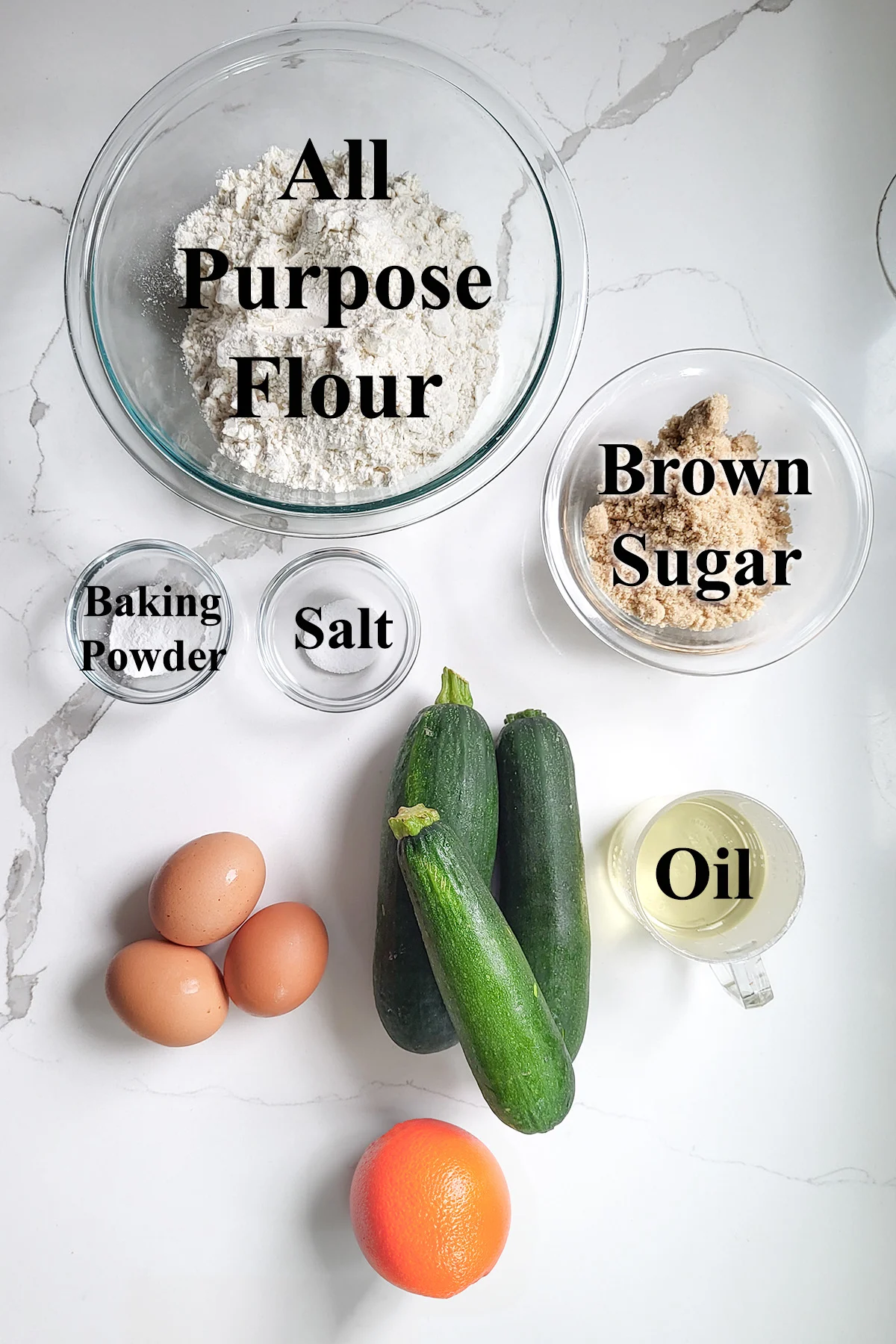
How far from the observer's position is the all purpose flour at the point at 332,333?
2.82ft

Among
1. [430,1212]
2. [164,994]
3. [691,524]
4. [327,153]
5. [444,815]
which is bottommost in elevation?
[430,1212]

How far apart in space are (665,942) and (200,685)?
613mm

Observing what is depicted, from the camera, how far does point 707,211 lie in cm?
107

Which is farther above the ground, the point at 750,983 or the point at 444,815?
the point at 444,815

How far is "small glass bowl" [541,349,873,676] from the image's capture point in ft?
3.42

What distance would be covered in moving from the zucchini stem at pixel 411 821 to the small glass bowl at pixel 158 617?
0.32 metres

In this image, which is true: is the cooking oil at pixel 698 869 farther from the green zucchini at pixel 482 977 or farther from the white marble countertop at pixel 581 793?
the green zucchini at pixel 482 977

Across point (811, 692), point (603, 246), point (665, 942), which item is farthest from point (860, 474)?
point (665, 942)

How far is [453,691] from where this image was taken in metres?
1.03

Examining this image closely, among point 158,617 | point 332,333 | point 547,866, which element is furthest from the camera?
point 158,617

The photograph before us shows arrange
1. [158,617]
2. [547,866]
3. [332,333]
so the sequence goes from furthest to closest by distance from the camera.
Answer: [158,617], [547,866], [332,333]

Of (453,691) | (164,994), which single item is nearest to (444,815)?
(453,691)

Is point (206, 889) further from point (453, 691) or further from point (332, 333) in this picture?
point (332, 333)

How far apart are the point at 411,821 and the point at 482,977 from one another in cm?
17
